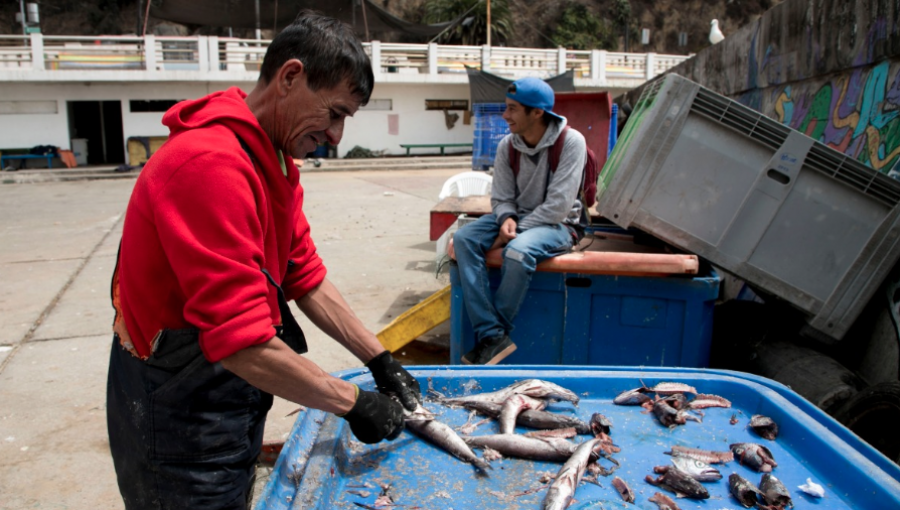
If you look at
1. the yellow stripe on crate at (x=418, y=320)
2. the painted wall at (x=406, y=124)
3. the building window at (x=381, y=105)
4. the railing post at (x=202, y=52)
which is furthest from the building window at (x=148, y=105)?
the yellow stripe on crate at (x=418, y=320)

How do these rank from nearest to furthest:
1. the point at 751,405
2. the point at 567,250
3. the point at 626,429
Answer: the point at 626,429 < the point at 751,405 < the point at 567,250

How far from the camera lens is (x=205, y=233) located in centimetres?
132

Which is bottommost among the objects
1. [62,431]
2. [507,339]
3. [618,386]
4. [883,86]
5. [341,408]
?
[62,431]

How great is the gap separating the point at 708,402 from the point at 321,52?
1819 mm

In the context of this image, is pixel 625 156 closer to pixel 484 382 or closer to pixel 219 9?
pixel 484 382

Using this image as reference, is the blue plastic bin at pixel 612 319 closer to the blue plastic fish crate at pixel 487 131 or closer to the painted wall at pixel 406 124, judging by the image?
the blue plastic fish crate at pixel 487 131

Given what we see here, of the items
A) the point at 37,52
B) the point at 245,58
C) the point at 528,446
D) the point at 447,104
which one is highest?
the point at 245,58

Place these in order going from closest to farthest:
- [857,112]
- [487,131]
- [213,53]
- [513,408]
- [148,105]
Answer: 1. [513,408]
2. [857,112]
3. [487,131]
4. [213,53]
5. [148,105]

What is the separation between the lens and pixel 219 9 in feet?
80.9

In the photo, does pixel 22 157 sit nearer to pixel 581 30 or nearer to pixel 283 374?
pixel 283 374

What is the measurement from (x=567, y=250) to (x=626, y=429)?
1.65 meters

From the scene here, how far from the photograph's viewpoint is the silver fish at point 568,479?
1761 mm

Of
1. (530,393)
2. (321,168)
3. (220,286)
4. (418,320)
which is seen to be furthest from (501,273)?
(321,168)

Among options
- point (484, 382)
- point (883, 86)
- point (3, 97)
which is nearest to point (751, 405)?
→ point (484, 382)
